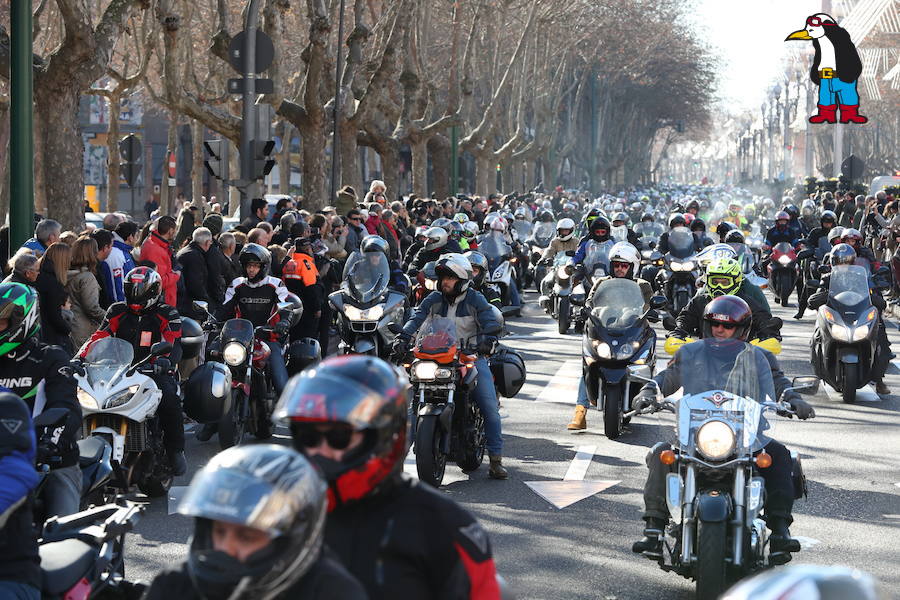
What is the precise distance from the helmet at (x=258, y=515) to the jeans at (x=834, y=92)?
59.1 meters

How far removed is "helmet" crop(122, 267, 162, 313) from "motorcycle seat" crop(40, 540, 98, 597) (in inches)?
183

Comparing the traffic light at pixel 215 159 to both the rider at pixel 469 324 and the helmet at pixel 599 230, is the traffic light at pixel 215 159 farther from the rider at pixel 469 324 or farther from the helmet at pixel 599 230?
the rider at pixel 469 324

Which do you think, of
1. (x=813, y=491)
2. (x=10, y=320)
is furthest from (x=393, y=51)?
(x=10, y=320)

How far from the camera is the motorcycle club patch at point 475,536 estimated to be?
376 cm

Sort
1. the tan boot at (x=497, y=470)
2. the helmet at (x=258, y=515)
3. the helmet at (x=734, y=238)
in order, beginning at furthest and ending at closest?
the helmet at (x=734, y=238) → the tan boot at (x=497, y=470) → the helmet at (x=258, y=515)

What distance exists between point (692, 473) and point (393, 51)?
2886 centimetres

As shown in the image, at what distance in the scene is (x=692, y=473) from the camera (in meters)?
7.07

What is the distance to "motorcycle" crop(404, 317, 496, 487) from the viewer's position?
995 cm

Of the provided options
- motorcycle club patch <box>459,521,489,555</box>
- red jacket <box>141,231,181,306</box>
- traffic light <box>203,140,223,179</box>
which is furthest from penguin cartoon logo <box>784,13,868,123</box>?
motorcycle club patch <box>459,521,489,555</box>

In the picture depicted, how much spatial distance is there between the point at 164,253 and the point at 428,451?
5359 mm

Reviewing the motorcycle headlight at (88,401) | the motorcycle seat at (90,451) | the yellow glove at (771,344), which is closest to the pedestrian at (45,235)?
the motorcycle headlight at (88,401)

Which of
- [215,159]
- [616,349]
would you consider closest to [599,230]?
[215,159]

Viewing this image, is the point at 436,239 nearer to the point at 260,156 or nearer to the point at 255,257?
the point at 260,156

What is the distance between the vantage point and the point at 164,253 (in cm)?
1452
